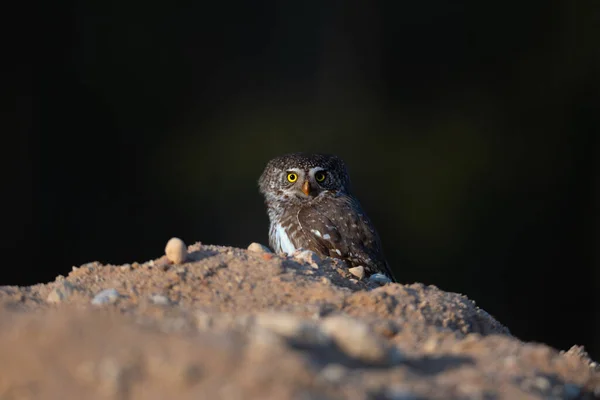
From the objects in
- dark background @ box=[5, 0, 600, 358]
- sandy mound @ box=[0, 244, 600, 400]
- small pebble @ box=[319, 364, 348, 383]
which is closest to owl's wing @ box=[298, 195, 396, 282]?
sandy mound @ box=[0, 244, 600, 400]

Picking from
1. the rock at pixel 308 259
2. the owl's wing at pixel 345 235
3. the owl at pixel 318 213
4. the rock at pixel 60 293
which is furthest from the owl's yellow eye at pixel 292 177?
the rock at pixel 60 293

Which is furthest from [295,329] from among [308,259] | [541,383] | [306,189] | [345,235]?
[306,189]

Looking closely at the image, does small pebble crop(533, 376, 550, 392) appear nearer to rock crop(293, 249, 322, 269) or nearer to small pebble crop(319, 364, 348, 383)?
small pebble crop(319, 364, 348, 383)

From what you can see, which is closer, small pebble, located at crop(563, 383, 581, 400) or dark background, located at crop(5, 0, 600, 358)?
small pebble, located at crop(563, 383, 581, 400)

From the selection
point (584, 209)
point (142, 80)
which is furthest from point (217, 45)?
point (584, 209)

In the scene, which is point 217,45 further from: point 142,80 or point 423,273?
point 423,273

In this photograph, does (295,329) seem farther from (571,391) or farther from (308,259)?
(308,259)
